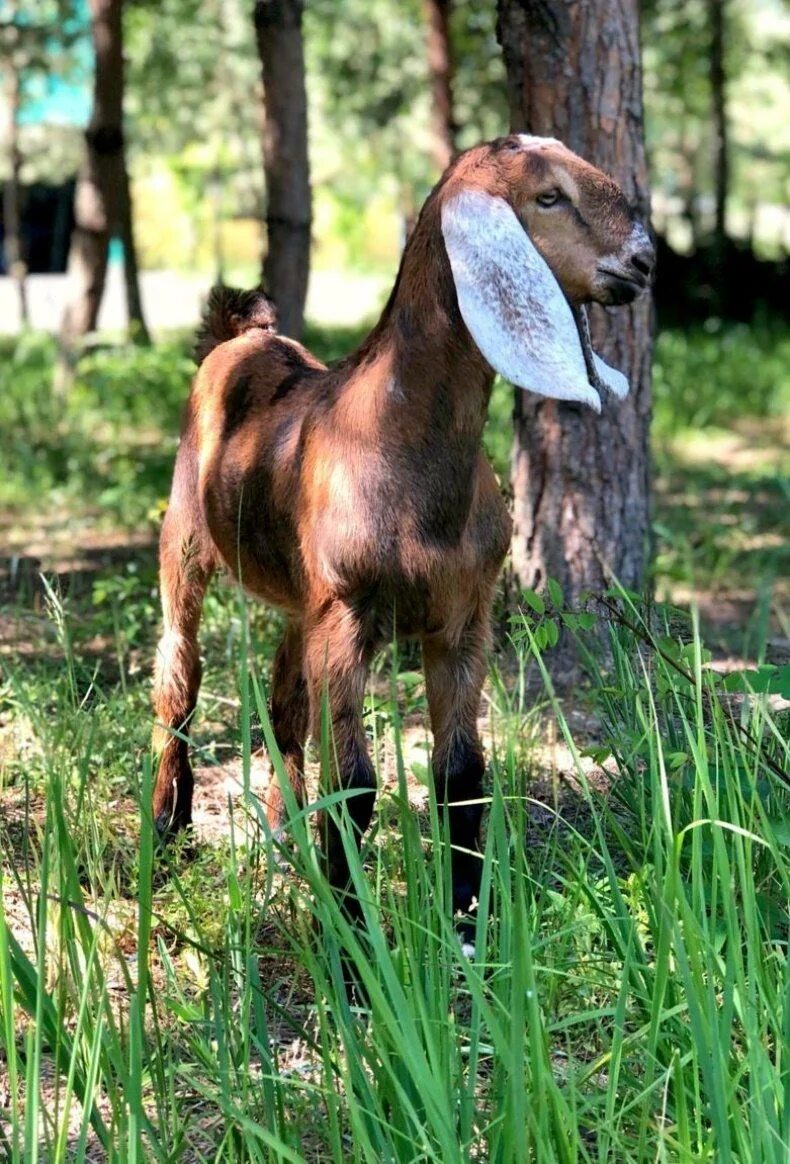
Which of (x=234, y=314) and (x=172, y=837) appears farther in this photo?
(x=234, y=314)

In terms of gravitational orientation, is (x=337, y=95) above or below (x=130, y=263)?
above

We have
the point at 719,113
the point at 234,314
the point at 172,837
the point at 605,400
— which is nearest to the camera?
the point at 172,837

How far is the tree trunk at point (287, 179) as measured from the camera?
7.80 metres

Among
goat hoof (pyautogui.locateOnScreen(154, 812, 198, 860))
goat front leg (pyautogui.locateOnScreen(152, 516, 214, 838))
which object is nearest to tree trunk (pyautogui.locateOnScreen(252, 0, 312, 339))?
goat front leg (pyautogui.locateOnScreen(152, 516, 214, 838))

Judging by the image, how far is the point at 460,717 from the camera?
385 centimetres

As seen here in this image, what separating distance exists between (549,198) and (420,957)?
1.67 meters

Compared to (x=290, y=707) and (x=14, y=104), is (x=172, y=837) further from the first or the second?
(x=14, y=104)

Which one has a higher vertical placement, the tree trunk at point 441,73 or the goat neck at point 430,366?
the tree trunk at point 441,73

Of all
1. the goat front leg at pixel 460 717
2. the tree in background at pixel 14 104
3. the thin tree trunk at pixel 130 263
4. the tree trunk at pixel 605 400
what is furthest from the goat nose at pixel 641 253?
the tree in background at pixel 14 104

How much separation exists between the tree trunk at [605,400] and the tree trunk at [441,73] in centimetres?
751

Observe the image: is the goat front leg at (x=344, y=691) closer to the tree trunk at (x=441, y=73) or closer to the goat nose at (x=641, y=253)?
the goat nose at (x=641, y=253)

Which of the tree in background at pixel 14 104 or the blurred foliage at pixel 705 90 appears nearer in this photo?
the tree in background at pixel 14 104

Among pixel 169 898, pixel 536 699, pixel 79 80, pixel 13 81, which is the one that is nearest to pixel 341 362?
pixel 169 898

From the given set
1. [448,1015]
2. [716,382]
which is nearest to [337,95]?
[716,382]
